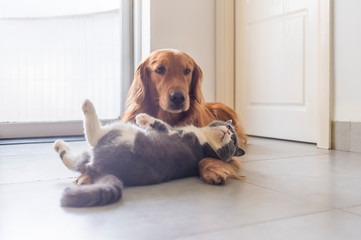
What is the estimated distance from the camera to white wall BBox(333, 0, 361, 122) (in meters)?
1.68

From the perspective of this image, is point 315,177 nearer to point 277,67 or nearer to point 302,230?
point 302,230

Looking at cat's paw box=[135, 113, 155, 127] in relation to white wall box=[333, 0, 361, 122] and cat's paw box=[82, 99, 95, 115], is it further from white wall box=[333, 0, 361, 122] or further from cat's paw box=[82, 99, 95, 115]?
white wall box=[333, 0, 361, 122]

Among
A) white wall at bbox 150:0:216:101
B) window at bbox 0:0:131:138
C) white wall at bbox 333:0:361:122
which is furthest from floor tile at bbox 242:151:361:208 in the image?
window at bbox 0:0:131:138

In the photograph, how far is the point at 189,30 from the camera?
245cm

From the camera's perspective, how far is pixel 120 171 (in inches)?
37.9

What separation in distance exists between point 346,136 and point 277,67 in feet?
1.96

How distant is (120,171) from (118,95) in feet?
5.59

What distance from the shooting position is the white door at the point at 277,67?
1991mm

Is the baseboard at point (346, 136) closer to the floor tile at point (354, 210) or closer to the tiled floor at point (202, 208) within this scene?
the tiled floor at point (202, 208)

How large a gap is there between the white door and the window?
803 millimetres

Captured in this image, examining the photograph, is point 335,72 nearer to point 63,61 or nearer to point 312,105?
point 312,105

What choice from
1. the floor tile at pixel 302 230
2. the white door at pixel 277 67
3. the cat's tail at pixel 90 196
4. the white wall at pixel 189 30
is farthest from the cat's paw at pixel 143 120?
the white wall at pixel 189 30

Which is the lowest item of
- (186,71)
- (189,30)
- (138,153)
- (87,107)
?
(138,153)

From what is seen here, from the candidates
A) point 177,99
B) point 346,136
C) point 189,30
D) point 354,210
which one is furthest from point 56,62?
point 354,210
